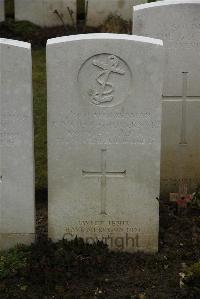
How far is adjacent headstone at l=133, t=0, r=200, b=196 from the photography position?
641 cm

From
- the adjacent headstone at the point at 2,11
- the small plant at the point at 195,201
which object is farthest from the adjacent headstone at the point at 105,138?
the adjacent headstone at the point at 2,11

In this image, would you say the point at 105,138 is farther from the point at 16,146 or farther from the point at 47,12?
the point at 47,12

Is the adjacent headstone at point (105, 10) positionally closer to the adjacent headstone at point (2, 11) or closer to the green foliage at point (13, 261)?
the adjacent headstone at point (2, 11)

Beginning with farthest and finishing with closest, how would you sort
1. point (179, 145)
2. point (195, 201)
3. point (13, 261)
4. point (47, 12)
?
point (47, 12), point (179, 145), point (195, 201), point (13, 261)

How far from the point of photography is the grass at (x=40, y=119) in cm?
739

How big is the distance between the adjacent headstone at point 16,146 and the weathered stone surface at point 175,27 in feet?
4.90

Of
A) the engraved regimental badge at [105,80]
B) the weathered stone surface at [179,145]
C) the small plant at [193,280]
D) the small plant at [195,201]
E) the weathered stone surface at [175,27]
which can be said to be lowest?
the small plant at [193,280]

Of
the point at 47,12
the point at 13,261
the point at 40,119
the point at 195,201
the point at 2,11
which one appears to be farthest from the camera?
the point at 47,12

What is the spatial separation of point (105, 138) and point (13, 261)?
47.2 inches

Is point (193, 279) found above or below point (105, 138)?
below

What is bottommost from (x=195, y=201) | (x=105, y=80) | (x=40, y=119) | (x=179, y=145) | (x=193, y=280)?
(x=193, y=280)

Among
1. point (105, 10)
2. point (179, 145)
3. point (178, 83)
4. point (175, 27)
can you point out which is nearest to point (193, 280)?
point (179, 145)

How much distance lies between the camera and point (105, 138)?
557cm

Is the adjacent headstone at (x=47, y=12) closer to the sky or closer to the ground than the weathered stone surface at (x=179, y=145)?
closer to the sky
